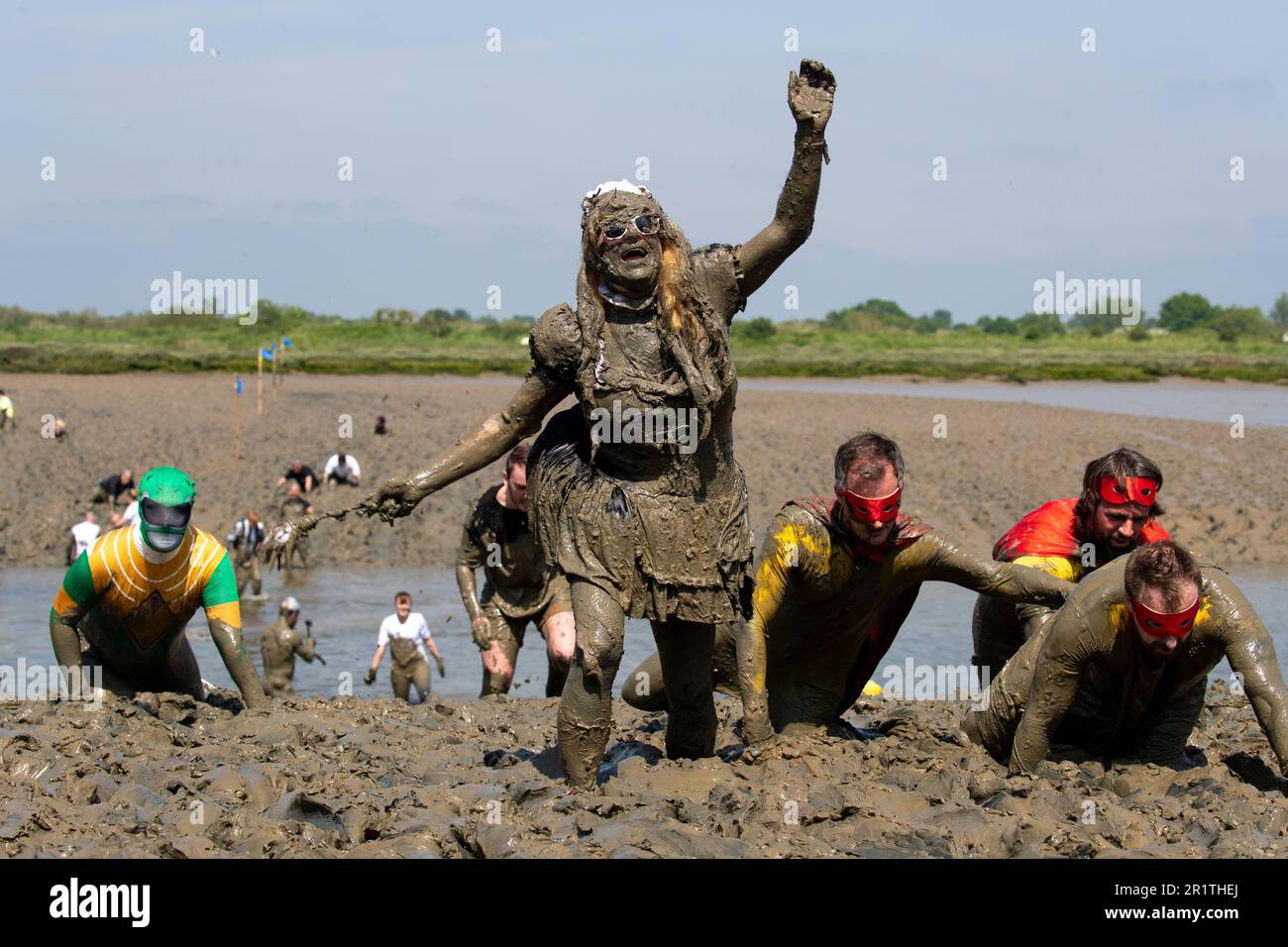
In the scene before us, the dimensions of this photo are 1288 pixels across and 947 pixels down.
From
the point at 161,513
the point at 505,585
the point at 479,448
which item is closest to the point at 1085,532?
the point at 479,448

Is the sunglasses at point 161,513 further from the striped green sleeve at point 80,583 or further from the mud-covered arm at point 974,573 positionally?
the mud-covered arm at point 974,573

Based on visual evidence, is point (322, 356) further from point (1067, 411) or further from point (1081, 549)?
point (1081, 549)

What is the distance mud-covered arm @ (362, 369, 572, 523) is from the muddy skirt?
162 mm

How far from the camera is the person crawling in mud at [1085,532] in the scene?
6.48 m

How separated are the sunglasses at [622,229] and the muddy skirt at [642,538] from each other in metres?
0.71

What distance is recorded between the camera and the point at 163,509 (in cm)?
720

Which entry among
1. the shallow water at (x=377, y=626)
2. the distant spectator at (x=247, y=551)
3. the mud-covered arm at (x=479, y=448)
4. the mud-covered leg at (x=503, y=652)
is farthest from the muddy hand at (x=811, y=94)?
the distant spectator at (x=247, y=551)

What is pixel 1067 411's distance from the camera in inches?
1195

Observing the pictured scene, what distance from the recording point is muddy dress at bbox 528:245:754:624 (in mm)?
5500

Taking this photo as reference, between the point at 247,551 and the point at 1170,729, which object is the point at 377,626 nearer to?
the point at 247,551

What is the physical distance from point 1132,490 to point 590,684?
241 cm

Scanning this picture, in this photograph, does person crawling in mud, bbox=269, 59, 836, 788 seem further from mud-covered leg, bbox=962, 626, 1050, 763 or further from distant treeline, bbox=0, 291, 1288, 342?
distant treeline, bbox=0, 291, 1288, 342

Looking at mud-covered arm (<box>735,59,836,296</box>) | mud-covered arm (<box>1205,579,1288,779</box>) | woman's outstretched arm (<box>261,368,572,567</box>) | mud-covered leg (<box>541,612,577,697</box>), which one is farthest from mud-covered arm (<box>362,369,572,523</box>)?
mud-covered leg (<box>541,612,577,697</box>)

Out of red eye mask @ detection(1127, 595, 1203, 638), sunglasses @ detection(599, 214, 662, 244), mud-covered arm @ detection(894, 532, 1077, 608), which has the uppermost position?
sunglasses @ detection(599, 214, 662, 244)
